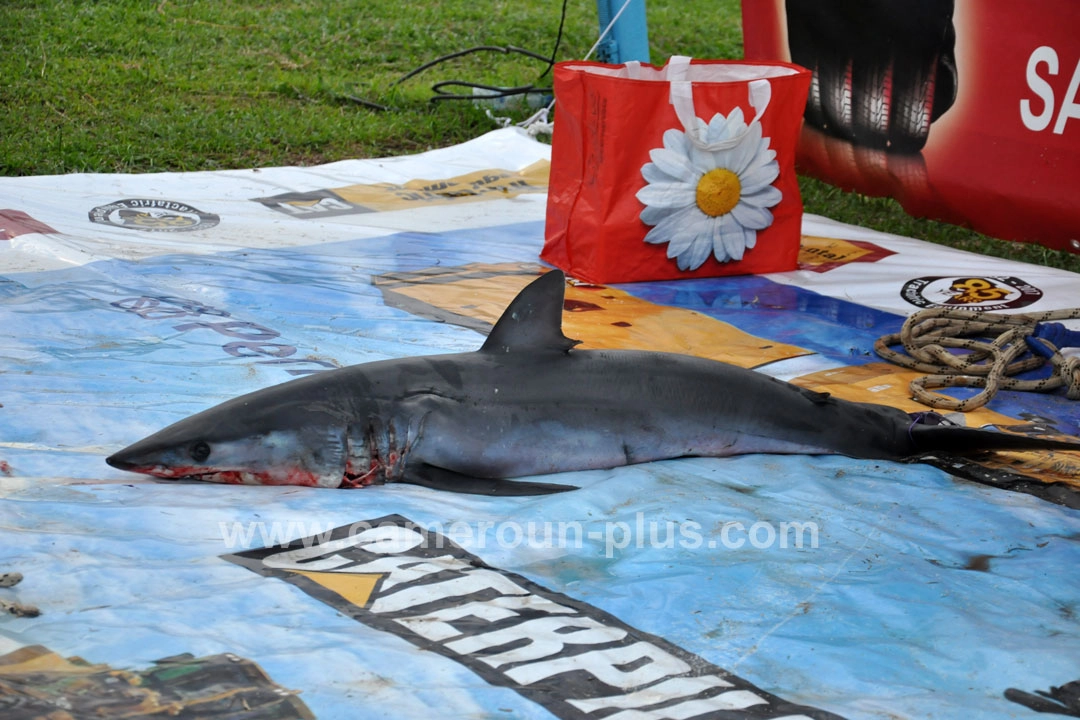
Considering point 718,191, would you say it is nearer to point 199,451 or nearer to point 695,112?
point 695,112

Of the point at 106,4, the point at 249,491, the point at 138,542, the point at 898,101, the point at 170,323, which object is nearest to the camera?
the point at 138,542

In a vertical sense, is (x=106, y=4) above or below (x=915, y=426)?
above

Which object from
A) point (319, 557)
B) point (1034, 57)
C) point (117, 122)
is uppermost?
point (1034, 57)

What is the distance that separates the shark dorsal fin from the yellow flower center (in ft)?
7.67

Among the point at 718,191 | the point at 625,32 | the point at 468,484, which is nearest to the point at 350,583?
the point at 468,484

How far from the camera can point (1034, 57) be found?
5.71 metres

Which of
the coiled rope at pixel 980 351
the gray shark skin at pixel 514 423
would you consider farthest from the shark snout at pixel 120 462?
the coiled rope at pixel 980 351

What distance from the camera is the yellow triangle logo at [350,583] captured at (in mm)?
2104

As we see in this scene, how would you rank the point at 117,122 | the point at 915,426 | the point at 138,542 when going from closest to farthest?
the point at 138,542 < the point at 915,426 < the point at 117,122

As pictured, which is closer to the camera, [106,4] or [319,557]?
[319,557]

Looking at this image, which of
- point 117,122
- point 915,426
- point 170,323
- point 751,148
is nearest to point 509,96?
point 117,122

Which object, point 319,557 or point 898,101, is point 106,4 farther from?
point 319,557

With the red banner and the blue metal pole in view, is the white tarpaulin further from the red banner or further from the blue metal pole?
the blue metal pole

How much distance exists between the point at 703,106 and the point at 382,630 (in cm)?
357
